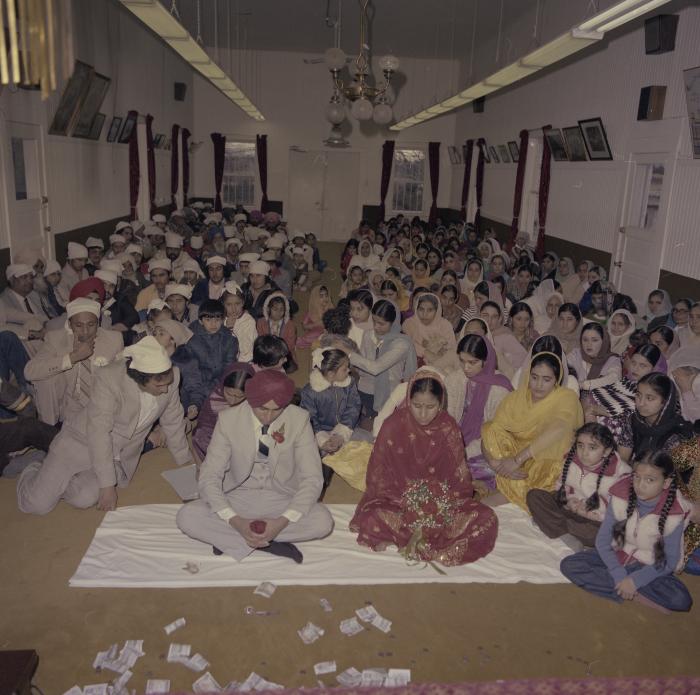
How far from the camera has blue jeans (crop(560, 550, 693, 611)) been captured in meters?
3.28

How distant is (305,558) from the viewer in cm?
363

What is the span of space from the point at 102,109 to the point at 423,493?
32.6ft

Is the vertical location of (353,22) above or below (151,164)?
above

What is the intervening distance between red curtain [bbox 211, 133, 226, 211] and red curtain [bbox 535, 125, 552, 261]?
10428mm

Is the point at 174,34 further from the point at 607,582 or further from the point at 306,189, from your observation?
the point at 306,189

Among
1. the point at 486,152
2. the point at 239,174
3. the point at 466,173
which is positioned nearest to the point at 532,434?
the point at 486,152

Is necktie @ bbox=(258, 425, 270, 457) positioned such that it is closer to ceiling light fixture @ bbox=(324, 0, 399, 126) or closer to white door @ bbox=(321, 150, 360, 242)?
ceiling light fixture @ bbox=(324, 0, 399, 126)

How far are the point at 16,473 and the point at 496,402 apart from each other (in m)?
3.46

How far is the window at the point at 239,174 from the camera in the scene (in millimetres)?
19344

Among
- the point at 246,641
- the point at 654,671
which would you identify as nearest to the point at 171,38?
the point at 246,641

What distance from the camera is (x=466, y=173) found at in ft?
55.7

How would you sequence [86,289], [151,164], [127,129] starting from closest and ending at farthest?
[86,289] < [127,129] < [151,164]

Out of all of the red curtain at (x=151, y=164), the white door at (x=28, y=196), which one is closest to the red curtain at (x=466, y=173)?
the red curtain at (x=151, y=164)

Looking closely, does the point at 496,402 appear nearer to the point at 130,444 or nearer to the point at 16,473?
the point at 130,444
